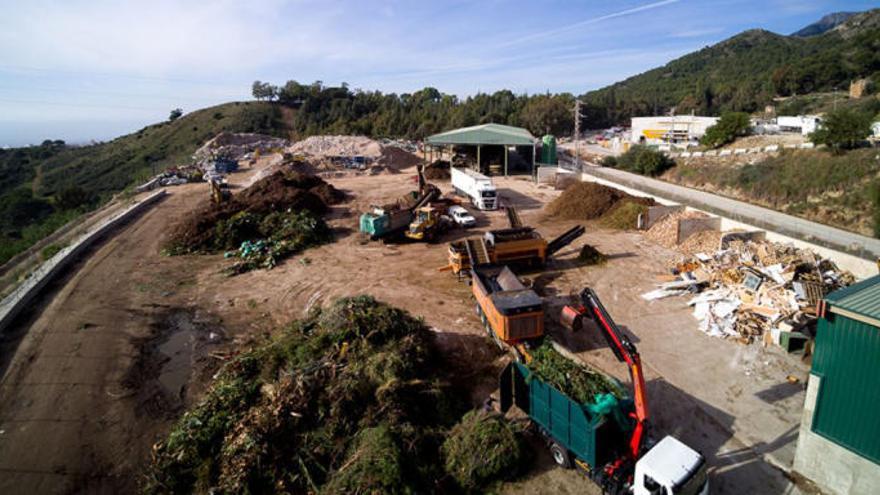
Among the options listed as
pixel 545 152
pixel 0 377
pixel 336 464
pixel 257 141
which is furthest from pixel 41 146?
pixel 336 464

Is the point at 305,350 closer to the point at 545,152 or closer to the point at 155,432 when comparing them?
the point at 155,432

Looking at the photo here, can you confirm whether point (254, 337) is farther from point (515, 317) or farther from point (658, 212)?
point (658, 212)

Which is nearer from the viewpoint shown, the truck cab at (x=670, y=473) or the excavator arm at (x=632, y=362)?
the truck cab at (x=670, y=473)

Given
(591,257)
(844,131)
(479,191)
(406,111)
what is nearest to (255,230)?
A: (479,191)

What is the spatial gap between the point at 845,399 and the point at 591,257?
12.5 m

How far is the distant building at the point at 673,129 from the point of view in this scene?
6038 cm

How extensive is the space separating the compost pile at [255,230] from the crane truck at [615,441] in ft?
50.7

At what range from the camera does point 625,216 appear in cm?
2517

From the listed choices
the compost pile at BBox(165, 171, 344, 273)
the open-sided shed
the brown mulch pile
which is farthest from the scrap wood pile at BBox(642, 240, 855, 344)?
the open-sided shed

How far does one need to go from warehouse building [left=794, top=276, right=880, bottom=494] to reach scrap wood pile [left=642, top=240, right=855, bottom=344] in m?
5.53

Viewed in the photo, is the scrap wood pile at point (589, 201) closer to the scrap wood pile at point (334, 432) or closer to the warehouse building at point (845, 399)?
the scrap wood pile at point (334, 432)

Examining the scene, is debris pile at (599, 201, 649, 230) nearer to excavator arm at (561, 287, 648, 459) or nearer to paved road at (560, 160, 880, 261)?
paved road at (560, 160, 880, 261)

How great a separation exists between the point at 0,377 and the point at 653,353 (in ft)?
58.9

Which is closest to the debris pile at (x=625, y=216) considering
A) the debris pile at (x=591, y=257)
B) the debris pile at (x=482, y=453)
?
the debris pile at (x=591, y=257)
